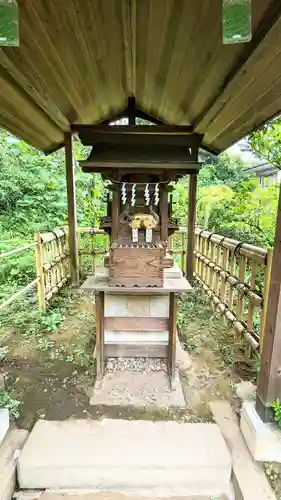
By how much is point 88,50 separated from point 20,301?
3085 mm

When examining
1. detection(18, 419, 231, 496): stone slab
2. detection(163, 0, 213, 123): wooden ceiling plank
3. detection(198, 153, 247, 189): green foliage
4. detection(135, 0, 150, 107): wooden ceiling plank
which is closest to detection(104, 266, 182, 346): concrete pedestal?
detection(18, 419, 231, 496): stone slab

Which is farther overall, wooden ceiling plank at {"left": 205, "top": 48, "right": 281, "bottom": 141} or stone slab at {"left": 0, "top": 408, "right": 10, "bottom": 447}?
stone slab at {"left": 0, "top": 408, "right": 10, "bottom": 447}

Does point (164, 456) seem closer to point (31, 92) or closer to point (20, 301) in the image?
point (31, 92)

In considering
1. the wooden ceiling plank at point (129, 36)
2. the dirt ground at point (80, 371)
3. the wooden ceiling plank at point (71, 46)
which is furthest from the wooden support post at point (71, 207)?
the wooden ceiling plank at point (129, 36)

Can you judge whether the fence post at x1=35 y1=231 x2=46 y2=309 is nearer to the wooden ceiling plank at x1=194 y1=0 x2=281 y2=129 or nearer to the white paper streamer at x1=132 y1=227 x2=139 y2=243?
the white paper streamer at x1=132 y1=227 x2=139 y2=243

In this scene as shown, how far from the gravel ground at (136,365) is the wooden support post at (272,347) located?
43.6 inches

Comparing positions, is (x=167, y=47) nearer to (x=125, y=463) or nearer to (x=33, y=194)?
(x=125, y=463)

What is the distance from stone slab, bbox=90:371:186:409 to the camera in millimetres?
2139

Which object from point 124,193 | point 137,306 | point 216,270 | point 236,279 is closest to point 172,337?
point 137,306

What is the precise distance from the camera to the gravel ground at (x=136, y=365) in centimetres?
259

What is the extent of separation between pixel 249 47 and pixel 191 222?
9.52 ft

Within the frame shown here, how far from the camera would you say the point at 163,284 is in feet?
7.30

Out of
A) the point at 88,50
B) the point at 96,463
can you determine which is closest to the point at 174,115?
the point at 88,50

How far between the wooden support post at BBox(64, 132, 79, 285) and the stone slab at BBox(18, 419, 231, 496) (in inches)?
117
